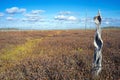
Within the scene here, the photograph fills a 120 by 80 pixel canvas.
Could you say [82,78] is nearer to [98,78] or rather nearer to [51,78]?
[98,78]

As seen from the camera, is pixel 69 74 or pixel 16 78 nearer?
pixel 69 74

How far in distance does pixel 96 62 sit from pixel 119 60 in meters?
2.15

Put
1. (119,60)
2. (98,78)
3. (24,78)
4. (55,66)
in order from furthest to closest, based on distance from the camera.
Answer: (119,60) < (55,66) < (24,78) < (98,78)

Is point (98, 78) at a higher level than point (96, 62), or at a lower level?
lower

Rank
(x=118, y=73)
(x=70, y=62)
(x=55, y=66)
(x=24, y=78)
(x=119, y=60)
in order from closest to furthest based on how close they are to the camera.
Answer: (x=118, y=73), (x=24, y=78), (x=55, y=66), (x=70, y=62), (x=119, y=60)

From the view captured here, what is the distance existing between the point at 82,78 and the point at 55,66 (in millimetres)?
1145

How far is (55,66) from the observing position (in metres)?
5.05

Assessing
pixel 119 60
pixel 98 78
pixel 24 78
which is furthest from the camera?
pixel 119 60

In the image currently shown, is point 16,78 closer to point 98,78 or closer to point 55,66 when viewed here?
point 55,66

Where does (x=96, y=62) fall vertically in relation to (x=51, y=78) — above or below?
above

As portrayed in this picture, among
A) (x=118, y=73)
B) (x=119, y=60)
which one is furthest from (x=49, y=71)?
(x=119, y=60)

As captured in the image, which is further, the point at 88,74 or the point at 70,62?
the point at 70,62

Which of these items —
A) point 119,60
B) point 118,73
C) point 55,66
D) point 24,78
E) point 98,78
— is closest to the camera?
point 98,78

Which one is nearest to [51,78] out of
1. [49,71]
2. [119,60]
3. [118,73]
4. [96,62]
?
[49,71]
